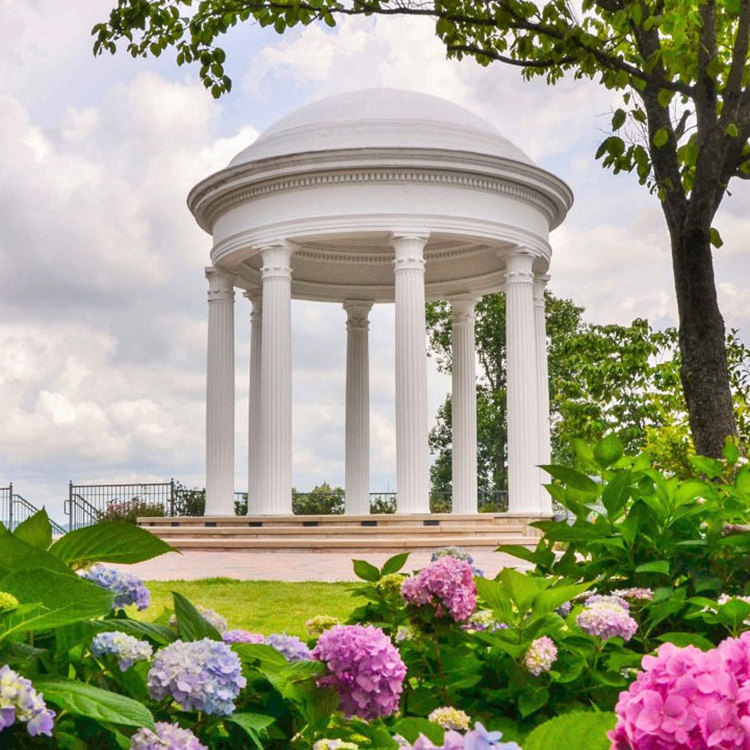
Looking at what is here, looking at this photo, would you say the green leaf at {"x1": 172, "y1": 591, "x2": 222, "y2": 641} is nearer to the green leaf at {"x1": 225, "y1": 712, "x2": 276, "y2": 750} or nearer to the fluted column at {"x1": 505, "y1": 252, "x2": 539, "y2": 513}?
the green leaf at {"x1": 225, "y1": 712, "x2": 276, "y2": 750}

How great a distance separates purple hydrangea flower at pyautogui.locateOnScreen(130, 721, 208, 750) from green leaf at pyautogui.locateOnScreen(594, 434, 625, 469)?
286cm

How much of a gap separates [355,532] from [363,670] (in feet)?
65.5

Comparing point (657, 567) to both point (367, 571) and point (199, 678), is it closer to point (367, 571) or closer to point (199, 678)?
point (367, 571)

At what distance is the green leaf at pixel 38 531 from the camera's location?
10.7 ft

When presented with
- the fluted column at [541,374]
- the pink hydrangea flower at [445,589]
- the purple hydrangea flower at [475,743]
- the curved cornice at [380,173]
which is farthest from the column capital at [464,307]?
the purple hydrangea flower at [475,743]

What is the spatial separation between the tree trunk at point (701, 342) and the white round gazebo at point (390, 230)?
14.7 m

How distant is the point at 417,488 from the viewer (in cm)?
2361

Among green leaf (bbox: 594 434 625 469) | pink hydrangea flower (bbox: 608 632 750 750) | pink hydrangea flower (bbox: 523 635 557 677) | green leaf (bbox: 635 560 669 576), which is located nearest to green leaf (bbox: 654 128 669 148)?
green leaf (bbox: 594 434 625 469)

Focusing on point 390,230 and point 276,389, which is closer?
point 390,230

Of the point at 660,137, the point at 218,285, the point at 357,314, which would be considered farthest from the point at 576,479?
the point at 357,314

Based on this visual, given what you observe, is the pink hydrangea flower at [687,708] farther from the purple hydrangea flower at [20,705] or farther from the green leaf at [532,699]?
the green leaf at [532,699]

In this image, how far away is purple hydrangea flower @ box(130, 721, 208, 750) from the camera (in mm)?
2482

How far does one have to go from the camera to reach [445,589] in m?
3.80

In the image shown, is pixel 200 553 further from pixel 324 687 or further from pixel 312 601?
pixel 324 687
